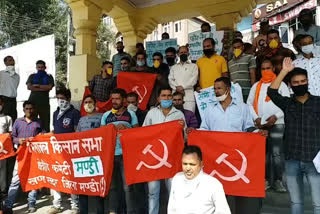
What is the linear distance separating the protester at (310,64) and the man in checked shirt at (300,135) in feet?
3.68

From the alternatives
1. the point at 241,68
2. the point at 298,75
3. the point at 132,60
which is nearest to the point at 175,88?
the point at 241,68

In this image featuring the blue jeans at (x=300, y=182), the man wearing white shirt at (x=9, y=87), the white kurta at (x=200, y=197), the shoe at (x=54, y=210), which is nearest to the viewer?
the white kurta at (x=200, y=197)

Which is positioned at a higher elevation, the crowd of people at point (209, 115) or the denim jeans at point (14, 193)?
the crowd of people at point (209, 115)

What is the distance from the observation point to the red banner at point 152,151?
393cm

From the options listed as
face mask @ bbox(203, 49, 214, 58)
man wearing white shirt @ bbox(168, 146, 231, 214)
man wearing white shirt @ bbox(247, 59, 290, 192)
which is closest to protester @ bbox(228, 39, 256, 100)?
face mask @ bbox(203, 49, 214, 58)

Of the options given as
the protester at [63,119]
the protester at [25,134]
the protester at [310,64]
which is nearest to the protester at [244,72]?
the protester at [310,64]

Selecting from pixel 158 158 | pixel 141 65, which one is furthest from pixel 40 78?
pixel 158 158

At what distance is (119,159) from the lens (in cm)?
414

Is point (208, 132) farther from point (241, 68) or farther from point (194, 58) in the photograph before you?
point (194, 58)

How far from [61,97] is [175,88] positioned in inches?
72.8

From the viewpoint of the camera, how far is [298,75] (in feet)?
10.6

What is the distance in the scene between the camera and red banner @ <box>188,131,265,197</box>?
3494mm

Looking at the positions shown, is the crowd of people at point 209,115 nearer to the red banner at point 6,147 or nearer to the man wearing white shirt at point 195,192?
the man wearing white shirt at point 195,192

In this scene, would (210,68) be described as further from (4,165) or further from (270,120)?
(4,165)
